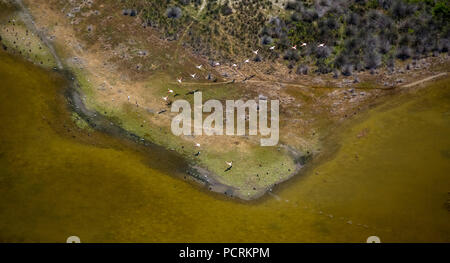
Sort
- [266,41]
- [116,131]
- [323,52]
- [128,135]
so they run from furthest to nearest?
[266,41], [323,52], [116,131], [128,135]

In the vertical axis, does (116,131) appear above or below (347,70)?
below

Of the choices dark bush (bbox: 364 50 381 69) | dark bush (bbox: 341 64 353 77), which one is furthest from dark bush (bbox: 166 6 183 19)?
dark bush (bbox: 364 50 381 69)

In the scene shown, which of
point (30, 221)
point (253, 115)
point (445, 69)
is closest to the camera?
point (30, 221)

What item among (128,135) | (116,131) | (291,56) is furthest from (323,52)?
(116,131)

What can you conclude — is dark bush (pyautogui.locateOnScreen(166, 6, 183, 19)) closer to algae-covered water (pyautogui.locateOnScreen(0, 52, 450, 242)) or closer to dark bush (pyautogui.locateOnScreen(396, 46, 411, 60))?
algae-covered water (pyautogui.locateOnScreen(0, 52, 450, 242))

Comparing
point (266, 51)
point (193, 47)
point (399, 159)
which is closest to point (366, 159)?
point (399, 159)

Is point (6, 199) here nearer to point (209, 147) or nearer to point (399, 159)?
point (209, 147)

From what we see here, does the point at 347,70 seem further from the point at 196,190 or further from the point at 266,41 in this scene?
the point at 196,190

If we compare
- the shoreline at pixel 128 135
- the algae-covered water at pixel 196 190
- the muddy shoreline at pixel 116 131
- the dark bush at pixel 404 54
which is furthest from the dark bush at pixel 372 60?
the muddy shoreline at pixel 116 131

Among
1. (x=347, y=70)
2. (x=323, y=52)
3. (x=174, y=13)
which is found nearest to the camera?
(x=347, y=70)
